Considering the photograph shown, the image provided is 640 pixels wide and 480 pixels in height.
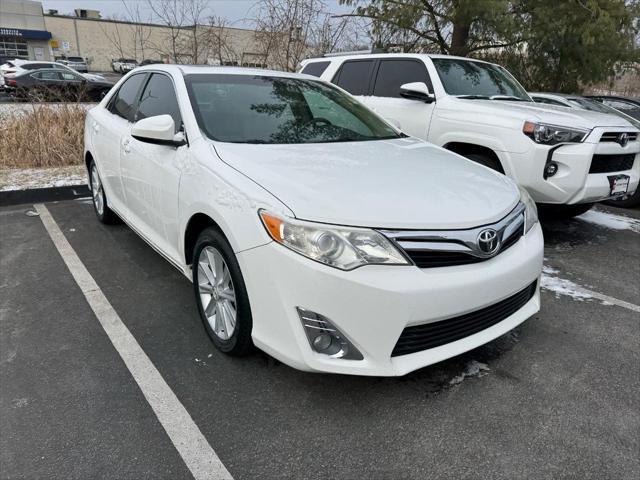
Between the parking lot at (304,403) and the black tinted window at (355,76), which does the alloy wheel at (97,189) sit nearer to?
the parking lot at (304,403)

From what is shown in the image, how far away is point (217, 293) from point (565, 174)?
336 cm

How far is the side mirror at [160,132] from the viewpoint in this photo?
114 inches

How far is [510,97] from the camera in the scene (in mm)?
A: 5551

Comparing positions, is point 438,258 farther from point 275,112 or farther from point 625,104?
point 625,104

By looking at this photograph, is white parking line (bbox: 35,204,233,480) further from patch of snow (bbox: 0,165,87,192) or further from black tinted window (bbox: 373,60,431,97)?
black tinted window (bbox: 373,60,431,97)

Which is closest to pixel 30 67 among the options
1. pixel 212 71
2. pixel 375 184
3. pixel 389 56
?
pixel 389 56

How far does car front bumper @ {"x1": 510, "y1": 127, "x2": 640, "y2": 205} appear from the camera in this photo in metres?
4.30

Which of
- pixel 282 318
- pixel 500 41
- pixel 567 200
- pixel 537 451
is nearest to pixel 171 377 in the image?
pixel 282 318

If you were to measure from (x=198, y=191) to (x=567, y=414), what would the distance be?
7.34ft

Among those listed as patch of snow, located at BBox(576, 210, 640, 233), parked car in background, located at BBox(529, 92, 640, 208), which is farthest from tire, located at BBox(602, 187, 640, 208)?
patch of snow, located at BBox(576, 210, 640, 233)

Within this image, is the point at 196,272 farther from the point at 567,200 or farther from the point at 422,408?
the point at 567,200

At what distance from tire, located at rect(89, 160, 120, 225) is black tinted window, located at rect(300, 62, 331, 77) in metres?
3.41

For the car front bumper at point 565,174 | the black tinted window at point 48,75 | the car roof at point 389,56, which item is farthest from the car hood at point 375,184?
the black tinted window at point 48,75

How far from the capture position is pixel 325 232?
2086mm
